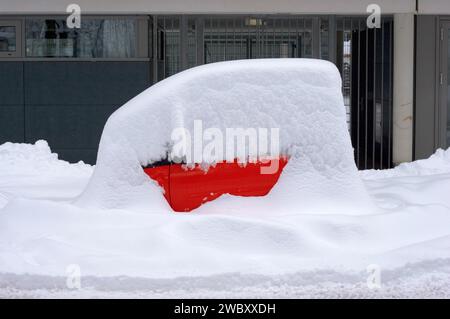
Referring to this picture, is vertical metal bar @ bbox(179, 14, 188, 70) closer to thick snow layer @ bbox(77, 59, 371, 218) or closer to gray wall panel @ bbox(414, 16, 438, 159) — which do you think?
gray wall panel @ bbox(414, 16, 438, 159)

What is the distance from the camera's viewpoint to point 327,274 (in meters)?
6.71

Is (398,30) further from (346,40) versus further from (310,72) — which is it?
(310,72)

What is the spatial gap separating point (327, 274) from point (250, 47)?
827 cm

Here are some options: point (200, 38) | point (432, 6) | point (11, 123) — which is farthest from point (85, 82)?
point (432, 6)

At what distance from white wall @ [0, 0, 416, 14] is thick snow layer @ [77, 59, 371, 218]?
5633 millimetres

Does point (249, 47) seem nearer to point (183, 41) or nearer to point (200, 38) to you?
point (200, 38)

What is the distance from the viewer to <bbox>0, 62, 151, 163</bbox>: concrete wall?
1402 cm

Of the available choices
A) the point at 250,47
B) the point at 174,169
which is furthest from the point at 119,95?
the point at 174,169

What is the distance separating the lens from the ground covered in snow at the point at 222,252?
656cm

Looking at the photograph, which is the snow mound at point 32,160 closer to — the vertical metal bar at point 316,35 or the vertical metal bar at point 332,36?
the vertical metal bar at point 316,35

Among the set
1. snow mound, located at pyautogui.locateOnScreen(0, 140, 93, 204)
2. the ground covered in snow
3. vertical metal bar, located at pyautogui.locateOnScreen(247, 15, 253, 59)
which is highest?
vertical metal bar, located at pyautogui.locateOnScreen(247, 15, 253, 59)

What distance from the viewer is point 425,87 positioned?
46.4 feet

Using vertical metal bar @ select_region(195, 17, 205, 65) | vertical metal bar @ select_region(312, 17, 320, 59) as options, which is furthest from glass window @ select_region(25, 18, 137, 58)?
vertical metal bar @ select_region(312, 17, 320, 59)

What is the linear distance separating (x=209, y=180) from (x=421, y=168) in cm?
593
